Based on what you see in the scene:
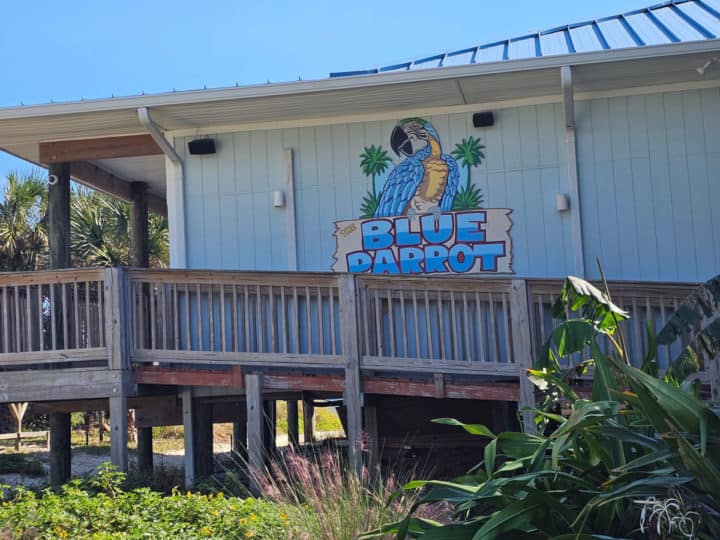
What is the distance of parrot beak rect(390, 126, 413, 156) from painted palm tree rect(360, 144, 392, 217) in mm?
128

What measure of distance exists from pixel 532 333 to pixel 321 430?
68.5 feet

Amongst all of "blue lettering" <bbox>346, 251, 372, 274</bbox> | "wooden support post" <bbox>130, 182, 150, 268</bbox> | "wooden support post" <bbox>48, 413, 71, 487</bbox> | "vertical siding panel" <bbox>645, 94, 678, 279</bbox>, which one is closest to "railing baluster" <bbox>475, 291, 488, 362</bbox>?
"blue lettering" <bbox>346, 251, 372, 274</bbox>

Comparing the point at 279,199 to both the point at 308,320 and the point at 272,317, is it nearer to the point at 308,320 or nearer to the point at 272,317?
the point at 272,317

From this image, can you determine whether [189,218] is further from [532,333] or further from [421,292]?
[532,333]

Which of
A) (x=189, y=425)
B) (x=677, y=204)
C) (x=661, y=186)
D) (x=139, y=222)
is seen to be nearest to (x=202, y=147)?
(x=189, y=425)

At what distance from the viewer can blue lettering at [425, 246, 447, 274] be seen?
1155 cm

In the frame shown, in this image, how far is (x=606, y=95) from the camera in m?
11.3

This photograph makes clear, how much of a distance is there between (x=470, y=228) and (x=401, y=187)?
0.92 meters

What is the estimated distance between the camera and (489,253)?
11445 millimetres

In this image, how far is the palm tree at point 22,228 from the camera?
26391 mm

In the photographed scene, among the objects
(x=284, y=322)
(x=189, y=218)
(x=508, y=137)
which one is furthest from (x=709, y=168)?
(x=189, y=218)

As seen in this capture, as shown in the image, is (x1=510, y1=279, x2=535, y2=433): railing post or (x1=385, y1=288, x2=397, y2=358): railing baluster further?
(x1=385, y1=288, x2=397, y2=358): railing baluster

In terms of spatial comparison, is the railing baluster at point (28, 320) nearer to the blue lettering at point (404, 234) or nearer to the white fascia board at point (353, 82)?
the white fascia board at point (353, 82)

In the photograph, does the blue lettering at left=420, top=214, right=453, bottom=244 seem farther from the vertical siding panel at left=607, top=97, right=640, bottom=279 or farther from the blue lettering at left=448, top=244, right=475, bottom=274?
the vertical siding panel at left=607, top=97, right=640, bottom=279
